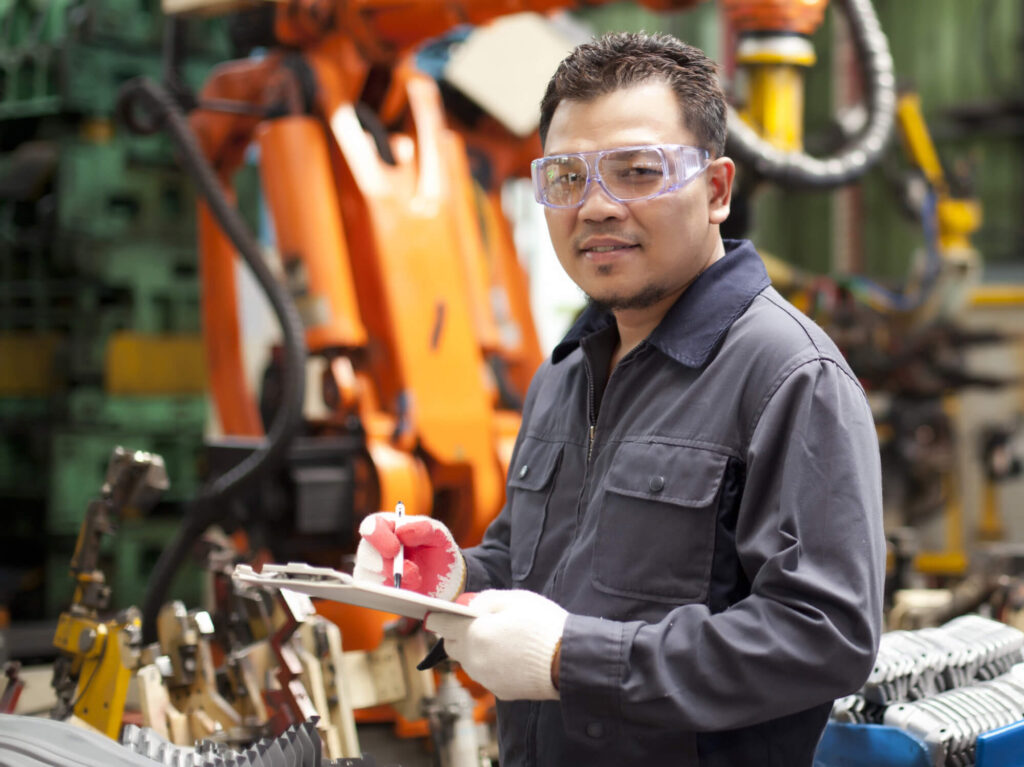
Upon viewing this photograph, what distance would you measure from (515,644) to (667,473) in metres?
0.29

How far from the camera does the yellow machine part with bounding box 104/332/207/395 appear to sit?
5.04 m

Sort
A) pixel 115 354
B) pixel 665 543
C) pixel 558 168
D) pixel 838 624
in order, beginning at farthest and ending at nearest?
pixel 115 354 → pixel 558 168 → pixel 665 543 → pixel 838 624

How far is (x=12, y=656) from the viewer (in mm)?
4039

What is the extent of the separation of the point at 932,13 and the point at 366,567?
9.03m

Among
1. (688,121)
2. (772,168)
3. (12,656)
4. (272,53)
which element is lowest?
(12,656)

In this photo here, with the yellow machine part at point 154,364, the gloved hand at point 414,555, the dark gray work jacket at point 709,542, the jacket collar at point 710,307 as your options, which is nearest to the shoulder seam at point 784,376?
the dark gray work jacket at point 709,542

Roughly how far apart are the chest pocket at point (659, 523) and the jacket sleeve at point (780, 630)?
73 mm

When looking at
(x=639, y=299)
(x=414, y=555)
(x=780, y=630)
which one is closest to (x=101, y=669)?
(x=414, y=555)

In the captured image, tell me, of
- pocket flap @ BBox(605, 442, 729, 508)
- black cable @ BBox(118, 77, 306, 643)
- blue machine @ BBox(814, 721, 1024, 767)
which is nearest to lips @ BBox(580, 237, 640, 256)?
pocket flap @ BBox(605, 442, 729, 508)

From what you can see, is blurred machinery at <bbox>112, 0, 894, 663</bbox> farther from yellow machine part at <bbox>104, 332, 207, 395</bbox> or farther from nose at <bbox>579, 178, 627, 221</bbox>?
nose at <bbox>579, 178, 627, 221</bbox>

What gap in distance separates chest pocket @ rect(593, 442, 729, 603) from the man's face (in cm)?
22

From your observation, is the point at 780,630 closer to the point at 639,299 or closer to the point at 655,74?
the point at 639,299

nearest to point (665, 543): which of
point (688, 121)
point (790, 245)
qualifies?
point (688, 121)

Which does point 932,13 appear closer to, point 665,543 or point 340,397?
point 340,397
